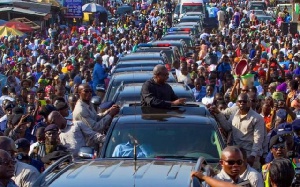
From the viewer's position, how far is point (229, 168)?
763 centimetres

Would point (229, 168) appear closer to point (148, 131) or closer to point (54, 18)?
point (148, 131)

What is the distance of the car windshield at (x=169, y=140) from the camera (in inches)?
386

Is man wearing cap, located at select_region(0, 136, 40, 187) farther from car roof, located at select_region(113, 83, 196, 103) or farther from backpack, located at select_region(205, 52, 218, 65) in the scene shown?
backpack, located at select_region(205, 52, 218, 65)

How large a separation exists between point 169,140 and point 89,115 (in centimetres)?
258

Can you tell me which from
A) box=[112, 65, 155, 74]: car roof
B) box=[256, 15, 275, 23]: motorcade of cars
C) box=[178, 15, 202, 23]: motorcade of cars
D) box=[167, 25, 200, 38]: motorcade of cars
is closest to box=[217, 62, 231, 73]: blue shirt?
box=[112, 65, 155, 74]: car roof

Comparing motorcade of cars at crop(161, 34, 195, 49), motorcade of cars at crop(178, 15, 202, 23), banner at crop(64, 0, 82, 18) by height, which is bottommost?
motorcade of cars at crop(178, 15, 202, 23)

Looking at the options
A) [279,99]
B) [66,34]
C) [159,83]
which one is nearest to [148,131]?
[159,83]

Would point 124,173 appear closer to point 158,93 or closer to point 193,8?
point 158,93

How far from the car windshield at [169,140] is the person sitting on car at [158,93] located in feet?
4.68

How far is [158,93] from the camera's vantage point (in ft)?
39.9

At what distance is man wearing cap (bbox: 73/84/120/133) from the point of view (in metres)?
11.9

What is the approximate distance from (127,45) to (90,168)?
28.8 meters

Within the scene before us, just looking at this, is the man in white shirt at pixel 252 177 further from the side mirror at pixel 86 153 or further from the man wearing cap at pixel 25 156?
the man wearing cap at pixel 25 156

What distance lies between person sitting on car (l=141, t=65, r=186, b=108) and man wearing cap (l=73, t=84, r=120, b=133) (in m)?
0.39
